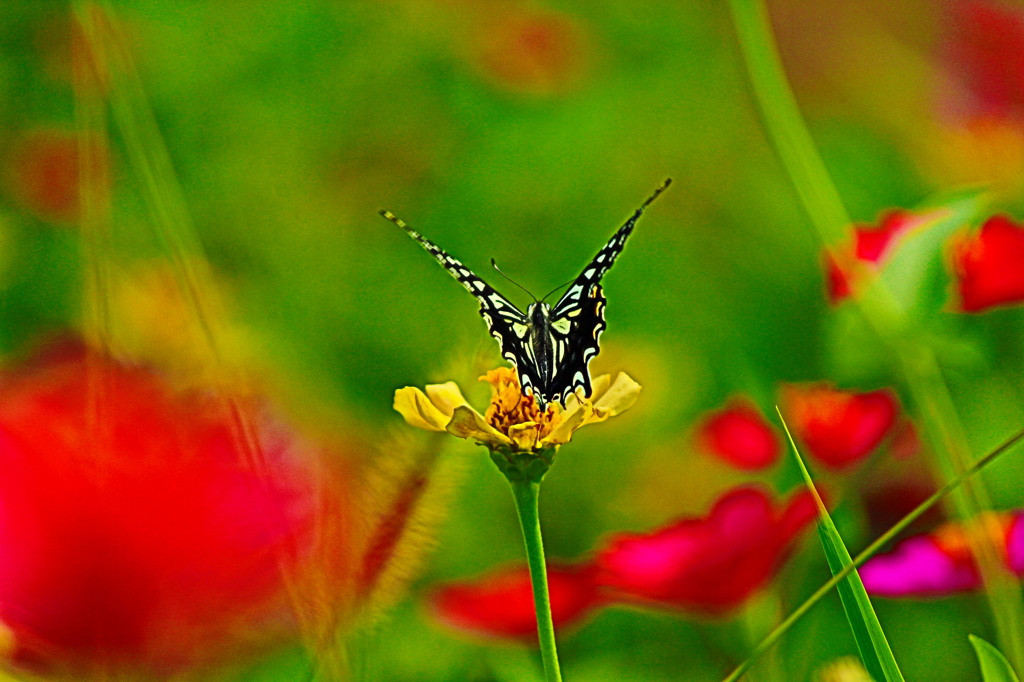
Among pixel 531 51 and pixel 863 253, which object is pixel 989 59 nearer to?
pixel 531 51

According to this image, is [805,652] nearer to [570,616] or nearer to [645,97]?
[570,616]

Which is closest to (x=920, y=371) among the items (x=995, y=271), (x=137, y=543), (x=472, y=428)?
(x=995, y=271)

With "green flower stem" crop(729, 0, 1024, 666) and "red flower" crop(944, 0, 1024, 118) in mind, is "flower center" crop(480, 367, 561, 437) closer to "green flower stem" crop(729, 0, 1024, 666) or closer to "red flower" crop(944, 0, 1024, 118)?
"green flower stem" crop(729, 0, 1024, 666)

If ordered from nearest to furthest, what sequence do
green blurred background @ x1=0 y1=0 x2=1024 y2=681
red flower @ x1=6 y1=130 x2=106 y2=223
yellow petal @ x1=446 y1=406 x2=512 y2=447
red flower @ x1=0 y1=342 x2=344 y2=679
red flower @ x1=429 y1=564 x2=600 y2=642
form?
red flower @ x1=0 y1=342 x2=344 y2=679
yellow petal @ x1=446 y1=406 x2=512 y2=447
red flower @ x1=429 y1=564 x2=600 y2=642
green blurred background @ x1=0 y1=0 x2=1024 y2=681
red flower @ x1=6 y1=130 x2=106 y2=223

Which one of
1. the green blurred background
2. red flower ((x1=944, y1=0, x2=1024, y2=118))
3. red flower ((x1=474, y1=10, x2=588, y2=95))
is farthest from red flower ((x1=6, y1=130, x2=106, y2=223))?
red flower ((x1=944, y1=0, x2=1024, y2=118))

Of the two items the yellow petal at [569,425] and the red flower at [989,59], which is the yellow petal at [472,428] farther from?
the red flower at [989,59]

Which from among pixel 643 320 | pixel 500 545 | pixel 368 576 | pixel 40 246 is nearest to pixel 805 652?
pixel 368 576

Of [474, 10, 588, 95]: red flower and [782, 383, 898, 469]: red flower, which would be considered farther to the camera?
[474, 10, 588, 95]: red flower
